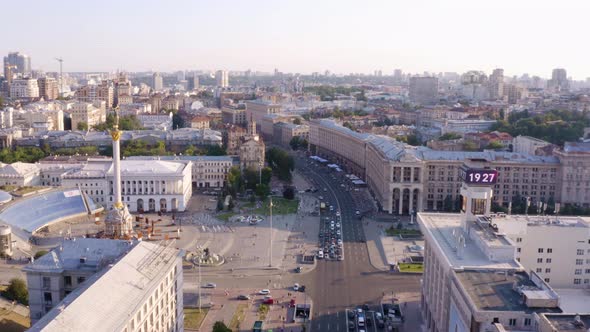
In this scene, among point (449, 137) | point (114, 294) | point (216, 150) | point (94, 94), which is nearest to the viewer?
point (114, 294)

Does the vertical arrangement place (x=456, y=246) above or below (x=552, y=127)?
below

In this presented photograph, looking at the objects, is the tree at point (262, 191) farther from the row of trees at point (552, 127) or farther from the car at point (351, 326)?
the row of trees at point (552, 127)

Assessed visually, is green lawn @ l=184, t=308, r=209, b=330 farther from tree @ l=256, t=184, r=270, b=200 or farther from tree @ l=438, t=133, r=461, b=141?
tree @ l=438, t=133, r=461, b=141

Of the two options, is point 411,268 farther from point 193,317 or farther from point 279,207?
point 279,207

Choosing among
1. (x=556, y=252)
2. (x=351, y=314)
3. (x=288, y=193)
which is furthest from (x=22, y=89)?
(x=556, y=252)

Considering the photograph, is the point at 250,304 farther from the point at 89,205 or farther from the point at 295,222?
the point at 89,205

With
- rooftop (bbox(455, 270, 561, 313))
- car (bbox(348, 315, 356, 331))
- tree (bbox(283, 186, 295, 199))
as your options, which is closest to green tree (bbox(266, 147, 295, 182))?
tree (bbox(283, 186, 295, 199))
